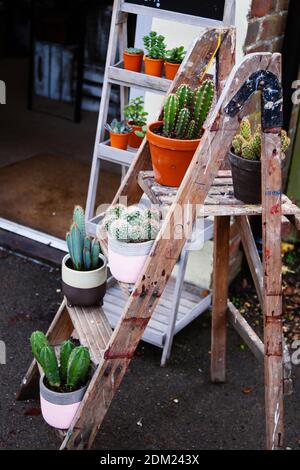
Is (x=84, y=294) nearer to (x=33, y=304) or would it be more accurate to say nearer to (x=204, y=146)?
(x=204, y=146)

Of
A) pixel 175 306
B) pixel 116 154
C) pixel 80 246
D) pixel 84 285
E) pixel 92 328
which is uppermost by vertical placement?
pixel 116 154

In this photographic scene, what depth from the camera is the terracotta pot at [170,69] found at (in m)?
3.30

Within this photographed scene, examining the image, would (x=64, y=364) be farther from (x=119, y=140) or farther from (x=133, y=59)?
(x=133, y=59)

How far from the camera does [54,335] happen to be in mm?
2965

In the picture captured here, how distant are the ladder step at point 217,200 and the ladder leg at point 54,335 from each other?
70 cm

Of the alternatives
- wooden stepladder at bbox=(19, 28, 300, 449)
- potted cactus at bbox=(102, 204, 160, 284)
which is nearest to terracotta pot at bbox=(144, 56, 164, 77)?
wooden stepladder at bbox=(19, 28, 300, 449)

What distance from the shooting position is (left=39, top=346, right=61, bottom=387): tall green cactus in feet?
8.31

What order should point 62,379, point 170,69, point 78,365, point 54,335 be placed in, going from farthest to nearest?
point 170,69 < point 54,335 < point 62,379 < point 78,365

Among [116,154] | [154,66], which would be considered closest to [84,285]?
[116,154]

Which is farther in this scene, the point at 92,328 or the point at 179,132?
the point at 92,328

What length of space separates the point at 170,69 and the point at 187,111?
101 cm

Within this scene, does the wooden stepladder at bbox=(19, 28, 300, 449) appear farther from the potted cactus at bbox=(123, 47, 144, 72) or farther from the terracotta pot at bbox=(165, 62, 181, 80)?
the potted cactus at bbox=(123, 47, 144, 72)

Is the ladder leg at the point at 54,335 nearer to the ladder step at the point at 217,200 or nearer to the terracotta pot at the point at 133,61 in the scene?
the ladder step at the point at 217,200

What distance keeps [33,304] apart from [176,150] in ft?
6.30
